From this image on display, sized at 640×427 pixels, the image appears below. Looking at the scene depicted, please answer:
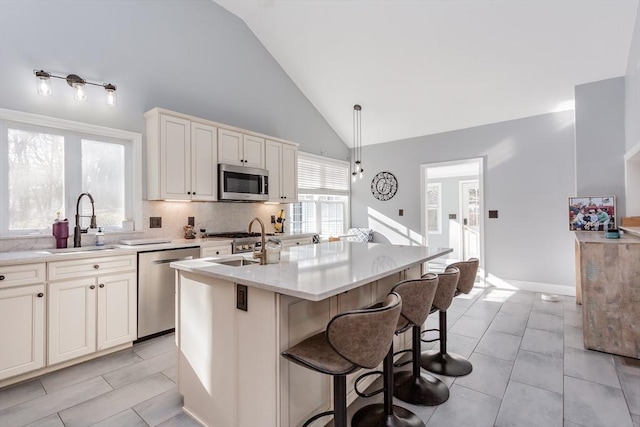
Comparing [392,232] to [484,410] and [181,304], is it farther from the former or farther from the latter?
[181,304]

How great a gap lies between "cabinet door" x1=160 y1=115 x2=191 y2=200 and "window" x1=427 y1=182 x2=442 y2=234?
225 inches

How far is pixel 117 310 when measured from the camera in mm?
2789

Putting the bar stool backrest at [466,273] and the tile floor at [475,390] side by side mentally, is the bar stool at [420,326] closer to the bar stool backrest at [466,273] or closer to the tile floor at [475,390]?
the tile floor at [475,390]

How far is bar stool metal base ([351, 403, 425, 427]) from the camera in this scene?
1.76 m

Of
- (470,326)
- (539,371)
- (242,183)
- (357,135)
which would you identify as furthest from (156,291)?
(357,135)

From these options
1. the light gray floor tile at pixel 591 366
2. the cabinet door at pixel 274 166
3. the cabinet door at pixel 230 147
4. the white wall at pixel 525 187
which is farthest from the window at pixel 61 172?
the white wall at pixel 525 187

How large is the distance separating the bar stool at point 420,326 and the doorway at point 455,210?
4.97 metres

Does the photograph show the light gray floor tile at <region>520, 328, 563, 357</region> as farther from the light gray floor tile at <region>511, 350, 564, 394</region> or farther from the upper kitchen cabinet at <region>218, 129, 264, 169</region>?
the upper kitchen cabinet at <region>218, 129, 264, 169</region>

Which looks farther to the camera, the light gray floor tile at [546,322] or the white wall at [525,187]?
the white wall at [525,187]

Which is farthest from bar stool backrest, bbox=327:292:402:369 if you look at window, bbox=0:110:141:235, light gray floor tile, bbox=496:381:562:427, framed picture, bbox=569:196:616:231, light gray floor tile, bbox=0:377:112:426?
framed picture, bbox=569:196:616:231

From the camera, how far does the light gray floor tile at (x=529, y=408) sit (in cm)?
185

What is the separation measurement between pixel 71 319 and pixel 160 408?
1.18 m

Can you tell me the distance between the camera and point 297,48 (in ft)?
15.6

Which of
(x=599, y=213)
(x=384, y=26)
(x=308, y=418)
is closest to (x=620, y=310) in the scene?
(x=599, y=213)
